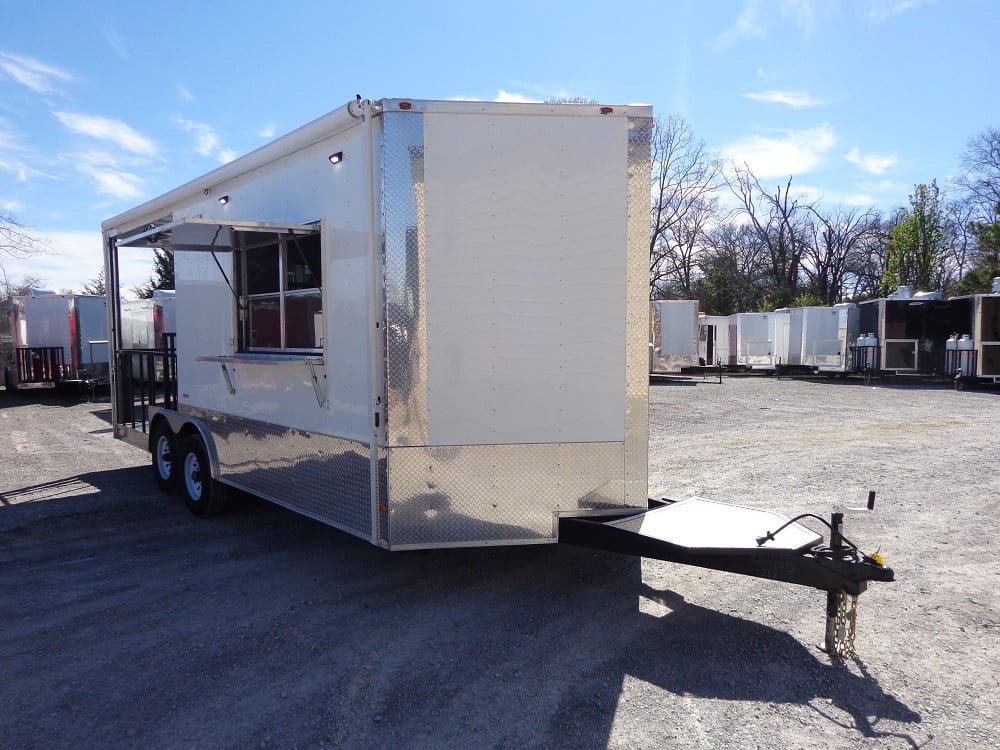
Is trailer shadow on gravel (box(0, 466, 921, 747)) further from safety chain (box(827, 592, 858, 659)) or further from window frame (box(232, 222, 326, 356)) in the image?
window frame (box(232, 222, 326, 356))

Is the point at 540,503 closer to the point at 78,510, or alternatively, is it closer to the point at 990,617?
the point at 990,617

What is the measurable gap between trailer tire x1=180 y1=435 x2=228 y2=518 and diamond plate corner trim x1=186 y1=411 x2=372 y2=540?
278mm

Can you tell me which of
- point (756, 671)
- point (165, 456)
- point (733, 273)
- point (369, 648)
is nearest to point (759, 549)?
point (756, 671)

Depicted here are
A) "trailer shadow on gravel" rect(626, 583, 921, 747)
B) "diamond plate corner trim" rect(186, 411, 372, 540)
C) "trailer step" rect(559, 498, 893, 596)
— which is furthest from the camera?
"diamond plate corner trim" rect(186, 411, 372, 540)

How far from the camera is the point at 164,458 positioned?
688 centimetres

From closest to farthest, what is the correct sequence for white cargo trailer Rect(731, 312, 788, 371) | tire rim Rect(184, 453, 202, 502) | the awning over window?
the awning over window → tire rim Rect(184, 453, 202, 502) → white cargo trailer Rect(731, 312, 788, 371)

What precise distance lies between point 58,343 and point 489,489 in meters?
17.1

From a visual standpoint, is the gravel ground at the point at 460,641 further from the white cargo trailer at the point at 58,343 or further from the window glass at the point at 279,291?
the white cargo trailer at the point at 58,343

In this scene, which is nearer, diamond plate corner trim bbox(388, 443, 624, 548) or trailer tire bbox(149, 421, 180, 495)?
diamond plate corner trim bbox(388, 443, 624, 548)

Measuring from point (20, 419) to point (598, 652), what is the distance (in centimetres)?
1344

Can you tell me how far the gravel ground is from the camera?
2852 mm

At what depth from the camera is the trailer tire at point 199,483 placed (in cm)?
581

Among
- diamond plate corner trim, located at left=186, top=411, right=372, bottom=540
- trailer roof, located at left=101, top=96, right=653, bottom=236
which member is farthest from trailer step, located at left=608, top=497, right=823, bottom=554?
trailer roof, located at left=101, top=96, right=653, bottom=236

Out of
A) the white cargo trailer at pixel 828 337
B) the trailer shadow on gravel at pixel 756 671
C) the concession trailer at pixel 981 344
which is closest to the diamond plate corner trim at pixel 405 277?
the trailer shadow on gravel at pixel 756 671
